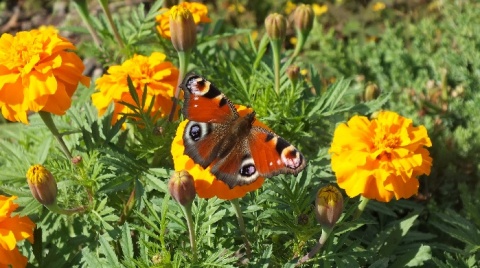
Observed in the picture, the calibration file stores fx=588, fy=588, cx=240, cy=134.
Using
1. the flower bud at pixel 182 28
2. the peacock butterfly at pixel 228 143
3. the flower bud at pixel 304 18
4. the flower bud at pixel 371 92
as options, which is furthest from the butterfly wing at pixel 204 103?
the flower bud at pixel 371 92

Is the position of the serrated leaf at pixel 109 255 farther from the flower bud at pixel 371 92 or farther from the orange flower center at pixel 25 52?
the flower bud at pixel 371 92

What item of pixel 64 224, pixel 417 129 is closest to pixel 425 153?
pixel 417 129

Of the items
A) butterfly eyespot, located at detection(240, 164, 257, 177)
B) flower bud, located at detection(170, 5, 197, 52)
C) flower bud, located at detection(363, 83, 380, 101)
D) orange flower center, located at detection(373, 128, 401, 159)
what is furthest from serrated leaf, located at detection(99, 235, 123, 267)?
flower bud, located at detection(363, 83, 380, 101)

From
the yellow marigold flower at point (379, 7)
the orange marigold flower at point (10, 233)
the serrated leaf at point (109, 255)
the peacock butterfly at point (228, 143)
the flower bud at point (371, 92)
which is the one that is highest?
the peacock butterfly at point (228, 143)

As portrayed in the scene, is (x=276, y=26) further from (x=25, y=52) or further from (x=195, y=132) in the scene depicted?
(x=25, y=52)

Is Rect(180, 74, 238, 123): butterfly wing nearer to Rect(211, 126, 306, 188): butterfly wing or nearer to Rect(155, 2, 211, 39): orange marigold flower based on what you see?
Rect(211, 126, 306, 188): butterfly wing

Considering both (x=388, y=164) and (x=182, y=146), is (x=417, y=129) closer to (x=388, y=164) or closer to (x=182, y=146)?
(x=388, y=164)

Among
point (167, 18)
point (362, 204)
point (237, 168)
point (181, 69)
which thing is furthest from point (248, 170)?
point (167, 18)
